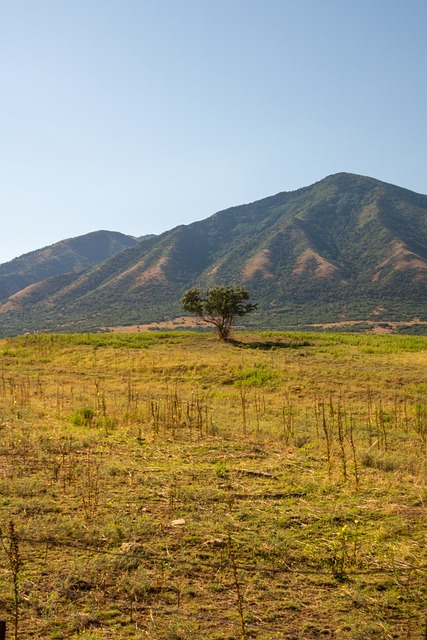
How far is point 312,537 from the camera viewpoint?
6.39m

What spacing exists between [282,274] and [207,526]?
142 m

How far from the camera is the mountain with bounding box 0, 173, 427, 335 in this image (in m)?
121

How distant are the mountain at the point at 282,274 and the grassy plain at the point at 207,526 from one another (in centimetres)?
9251

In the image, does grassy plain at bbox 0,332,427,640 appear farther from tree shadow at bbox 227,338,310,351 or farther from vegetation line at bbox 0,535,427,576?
tree shadow at bbox 227,338,310,351

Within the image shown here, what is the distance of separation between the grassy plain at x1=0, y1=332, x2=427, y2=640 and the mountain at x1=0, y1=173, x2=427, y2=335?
92.5m

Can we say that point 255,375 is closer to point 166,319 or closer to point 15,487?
point 15,487

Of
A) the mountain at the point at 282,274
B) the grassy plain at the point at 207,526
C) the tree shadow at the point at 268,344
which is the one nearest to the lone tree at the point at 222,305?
the tree shadow at the point at 268,344

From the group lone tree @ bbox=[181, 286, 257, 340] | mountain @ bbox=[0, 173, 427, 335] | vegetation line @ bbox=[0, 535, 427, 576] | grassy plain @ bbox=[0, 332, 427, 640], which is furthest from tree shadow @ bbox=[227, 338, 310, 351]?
mountain @ bbox=[0, 173, 427, 335]

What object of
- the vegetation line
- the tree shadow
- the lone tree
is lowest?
the tree shadow

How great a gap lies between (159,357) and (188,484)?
21886 mm

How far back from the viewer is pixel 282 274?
480 feet

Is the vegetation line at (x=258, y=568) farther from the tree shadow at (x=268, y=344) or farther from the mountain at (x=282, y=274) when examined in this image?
the mountain at (x=282, y=274)

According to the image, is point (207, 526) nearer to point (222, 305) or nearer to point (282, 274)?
point (222, 305)

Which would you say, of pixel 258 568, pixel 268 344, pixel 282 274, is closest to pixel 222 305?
pixel 268 344
